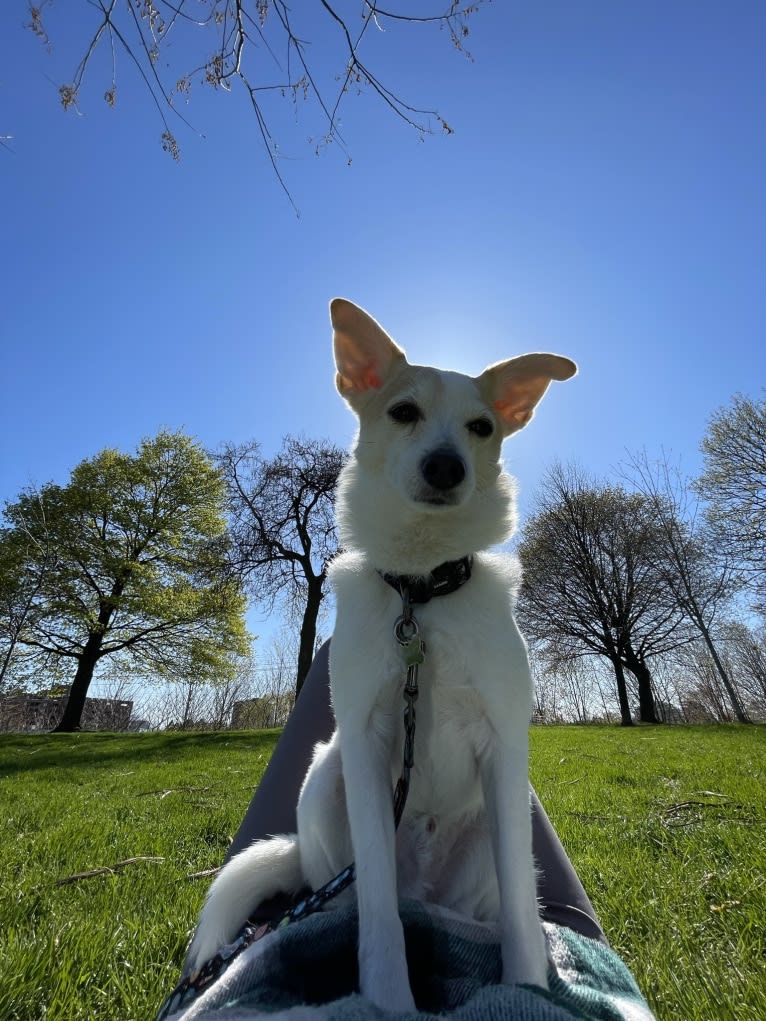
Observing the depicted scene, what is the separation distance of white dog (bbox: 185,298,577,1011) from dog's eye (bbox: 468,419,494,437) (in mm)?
69

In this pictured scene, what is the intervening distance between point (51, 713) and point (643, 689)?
25.6 meters

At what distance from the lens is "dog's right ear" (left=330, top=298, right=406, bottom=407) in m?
2.46

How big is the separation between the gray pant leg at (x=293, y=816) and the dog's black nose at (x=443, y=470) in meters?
0.97

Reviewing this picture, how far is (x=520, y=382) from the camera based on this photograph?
2.63 m

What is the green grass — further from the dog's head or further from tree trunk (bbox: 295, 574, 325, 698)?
tree trunk (bbox: 295, 574, 325, 698)

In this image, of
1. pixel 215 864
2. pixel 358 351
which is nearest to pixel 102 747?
pixel 215 864

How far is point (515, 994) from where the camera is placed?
1068mm

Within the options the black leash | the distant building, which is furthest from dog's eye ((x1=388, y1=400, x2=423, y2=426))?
the distant building

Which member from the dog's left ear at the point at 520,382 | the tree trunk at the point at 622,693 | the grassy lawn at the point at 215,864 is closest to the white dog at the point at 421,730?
the dog's left ear at the point at 520,382

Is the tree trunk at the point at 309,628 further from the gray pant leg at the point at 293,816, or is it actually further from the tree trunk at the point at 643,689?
the tree trunk at the point at 643,689

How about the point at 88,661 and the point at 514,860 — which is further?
the point at 88,661

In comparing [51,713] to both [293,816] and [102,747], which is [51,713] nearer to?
[102,747]

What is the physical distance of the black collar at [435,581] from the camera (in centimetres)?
195

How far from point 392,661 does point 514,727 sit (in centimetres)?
45
